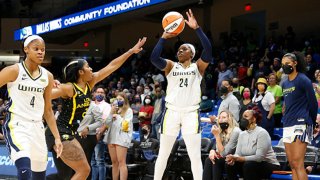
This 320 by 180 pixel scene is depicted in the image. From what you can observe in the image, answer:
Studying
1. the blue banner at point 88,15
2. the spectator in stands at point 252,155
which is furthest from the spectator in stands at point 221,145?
the blue banner at point 88,15

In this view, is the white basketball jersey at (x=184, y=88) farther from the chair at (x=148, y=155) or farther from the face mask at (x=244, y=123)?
the chair at (x=148, y=155)

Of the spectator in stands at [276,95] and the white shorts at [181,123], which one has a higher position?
the spectator in stands at [276,95]

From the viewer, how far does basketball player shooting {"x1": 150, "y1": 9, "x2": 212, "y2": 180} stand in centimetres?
559

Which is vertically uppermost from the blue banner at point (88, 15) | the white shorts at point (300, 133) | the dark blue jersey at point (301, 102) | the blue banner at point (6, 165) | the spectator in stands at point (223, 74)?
the blue banner at point (88, 15)

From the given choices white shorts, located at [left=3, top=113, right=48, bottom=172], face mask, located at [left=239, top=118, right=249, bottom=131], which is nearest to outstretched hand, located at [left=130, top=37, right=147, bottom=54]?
white shorts, located at [left=3, top=113, right=48, bottom=172]

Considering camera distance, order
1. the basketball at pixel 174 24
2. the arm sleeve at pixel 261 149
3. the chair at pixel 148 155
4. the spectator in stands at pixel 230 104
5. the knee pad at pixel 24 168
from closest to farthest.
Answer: the knee pad at pixel 24 168, the basketball at pixel 174 24, the arm sleeve at pixel 261 149, the chair at pixel 148 155, the spectator in stands at pixel 230 104

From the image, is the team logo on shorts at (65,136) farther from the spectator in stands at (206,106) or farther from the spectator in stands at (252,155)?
the spectator in stands at (206,106)

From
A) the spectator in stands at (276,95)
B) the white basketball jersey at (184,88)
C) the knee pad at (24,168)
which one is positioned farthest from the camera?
the spectator in stands at (276,95)

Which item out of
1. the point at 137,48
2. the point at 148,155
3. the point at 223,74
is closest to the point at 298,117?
the point at 137,48

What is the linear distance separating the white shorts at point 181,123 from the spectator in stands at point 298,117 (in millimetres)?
1101

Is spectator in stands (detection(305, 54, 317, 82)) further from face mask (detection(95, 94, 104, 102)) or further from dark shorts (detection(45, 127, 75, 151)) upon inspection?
dark shorts (detection(45, 127, 75, 151))

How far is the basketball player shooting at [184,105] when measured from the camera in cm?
559

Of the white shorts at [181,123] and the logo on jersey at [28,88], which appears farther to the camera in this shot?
the white shorts at [181,123]

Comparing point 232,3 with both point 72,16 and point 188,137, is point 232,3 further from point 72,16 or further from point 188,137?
point 188,137
